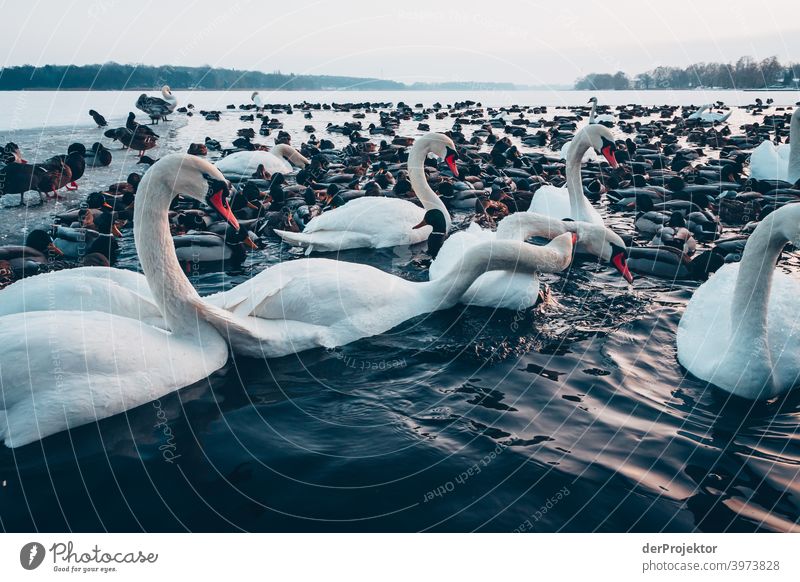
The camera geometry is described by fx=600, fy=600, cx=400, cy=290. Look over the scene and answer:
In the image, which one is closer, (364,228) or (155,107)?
(364,228)

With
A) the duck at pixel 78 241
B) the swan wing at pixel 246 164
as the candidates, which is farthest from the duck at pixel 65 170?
the duck at pixel 78 241

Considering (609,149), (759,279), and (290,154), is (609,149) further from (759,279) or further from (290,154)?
(290,154)

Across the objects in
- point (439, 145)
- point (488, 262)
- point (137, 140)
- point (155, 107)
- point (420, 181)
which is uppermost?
point (155, 107)

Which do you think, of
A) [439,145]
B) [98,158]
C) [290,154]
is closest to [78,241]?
[439,145]

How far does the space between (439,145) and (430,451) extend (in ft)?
30.9

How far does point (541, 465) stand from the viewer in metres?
4.87

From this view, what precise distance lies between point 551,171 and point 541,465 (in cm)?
1757

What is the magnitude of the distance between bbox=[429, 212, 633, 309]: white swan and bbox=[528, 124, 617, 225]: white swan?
2.42 m

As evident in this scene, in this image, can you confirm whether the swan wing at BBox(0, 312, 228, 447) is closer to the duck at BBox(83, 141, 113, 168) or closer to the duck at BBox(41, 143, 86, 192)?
the duck at BBox(41, 143, 86, 192)

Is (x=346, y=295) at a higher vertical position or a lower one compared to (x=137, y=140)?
lower

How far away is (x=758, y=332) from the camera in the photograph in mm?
5691

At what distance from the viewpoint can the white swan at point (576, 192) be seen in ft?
39.8

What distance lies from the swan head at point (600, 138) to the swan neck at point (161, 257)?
980cm
